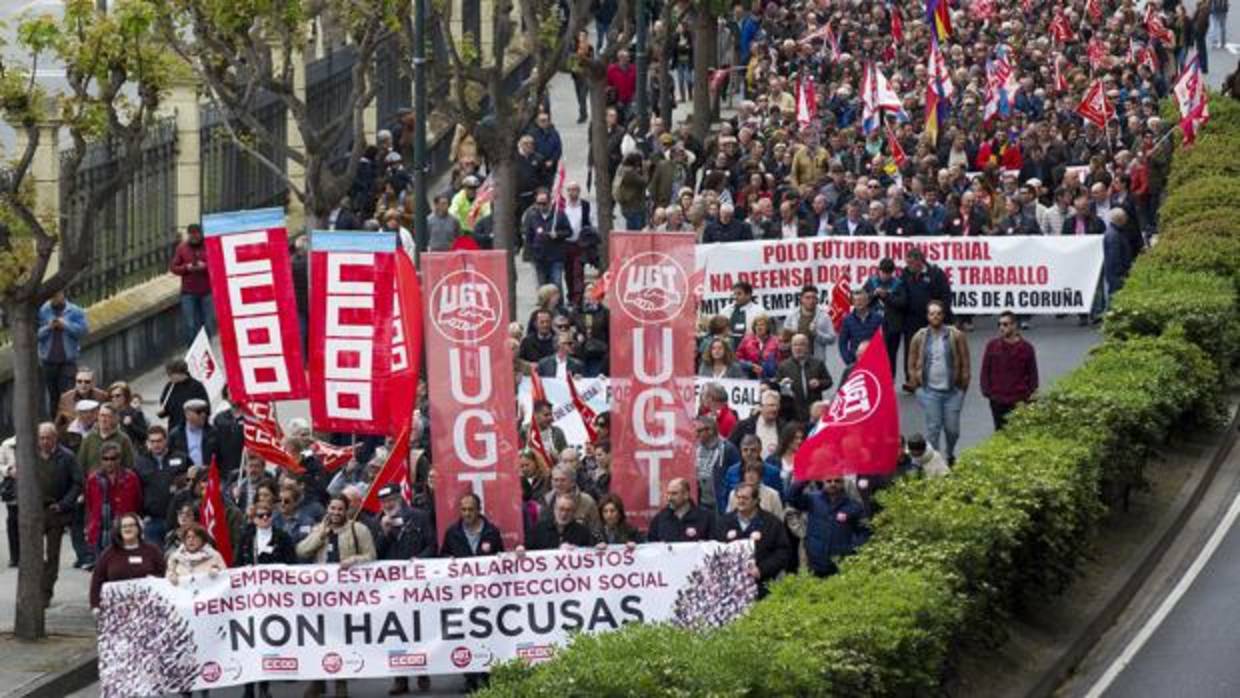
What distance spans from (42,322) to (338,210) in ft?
20.7

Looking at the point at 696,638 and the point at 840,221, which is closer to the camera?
the point at 696,638

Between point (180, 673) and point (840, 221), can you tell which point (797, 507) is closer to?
point (180, 673)

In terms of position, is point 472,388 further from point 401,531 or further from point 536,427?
point 536,427

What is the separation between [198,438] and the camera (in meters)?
25.8

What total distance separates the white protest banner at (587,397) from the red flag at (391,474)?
3600mm

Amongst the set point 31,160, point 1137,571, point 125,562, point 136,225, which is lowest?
point 1137,571

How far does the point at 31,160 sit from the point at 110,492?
241cm

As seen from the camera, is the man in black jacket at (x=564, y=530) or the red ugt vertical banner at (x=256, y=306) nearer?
the man in black jacket at (x=564, y=530)

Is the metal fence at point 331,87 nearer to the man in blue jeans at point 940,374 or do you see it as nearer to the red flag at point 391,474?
the man in blue jeans at point 940,374

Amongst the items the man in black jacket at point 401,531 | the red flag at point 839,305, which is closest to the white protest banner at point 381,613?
the man in black jacket at point 401,531

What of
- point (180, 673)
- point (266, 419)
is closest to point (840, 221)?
point (266, 419)

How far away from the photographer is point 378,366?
75.8 ft

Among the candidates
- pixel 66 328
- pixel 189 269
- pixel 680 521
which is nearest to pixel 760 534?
pixel 680 521

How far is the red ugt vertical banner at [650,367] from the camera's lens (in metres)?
22.7
